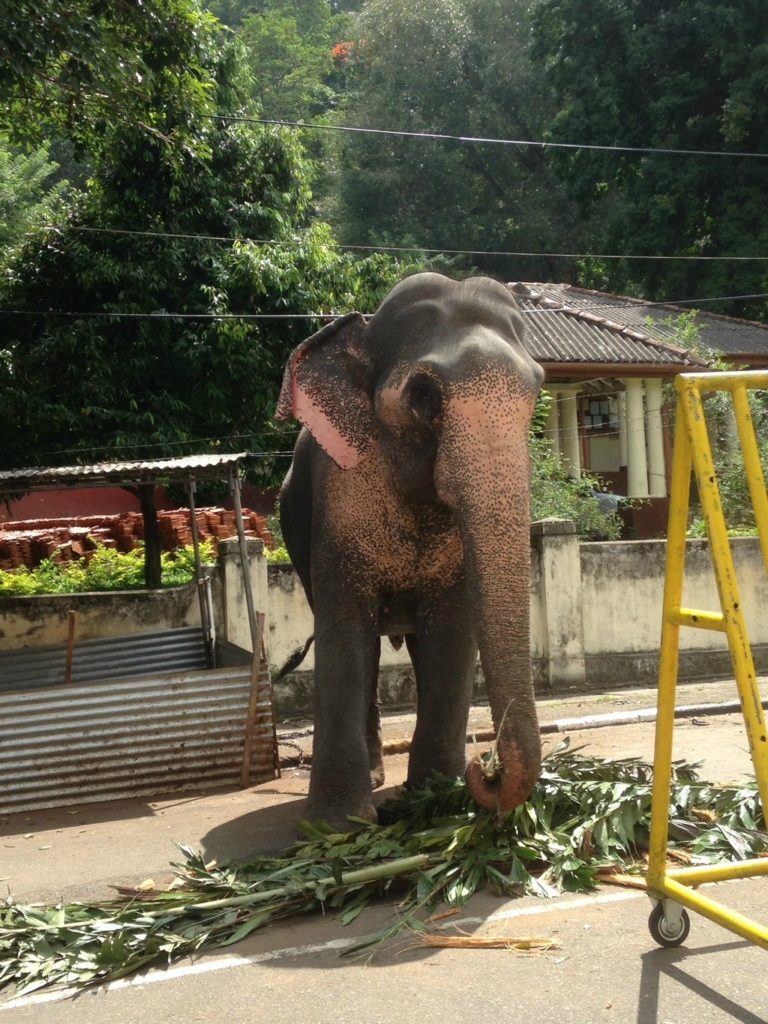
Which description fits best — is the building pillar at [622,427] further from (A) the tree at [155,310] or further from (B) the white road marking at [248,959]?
(B) the white road marking at [248,959]

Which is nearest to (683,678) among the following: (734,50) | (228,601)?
(228,601)

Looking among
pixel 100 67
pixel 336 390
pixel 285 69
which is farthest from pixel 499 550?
pixel 285 69

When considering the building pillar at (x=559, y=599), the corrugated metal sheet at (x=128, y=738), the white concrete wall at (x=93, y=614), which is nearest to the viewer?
the corrugated metal sheet at (x=128, y=738)

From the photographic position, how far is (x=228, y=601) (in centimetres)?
1011

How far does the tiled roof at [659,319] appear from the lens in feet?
82.1

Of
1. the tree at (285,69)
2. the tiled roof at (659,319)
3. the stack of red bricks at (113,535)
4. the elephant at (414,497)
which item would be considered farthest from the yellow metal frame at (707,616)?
the tree at (285,69)

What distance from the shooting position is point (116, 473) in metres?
8.09

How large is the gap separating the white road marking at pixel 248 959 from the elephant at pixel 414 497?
1.06 meters

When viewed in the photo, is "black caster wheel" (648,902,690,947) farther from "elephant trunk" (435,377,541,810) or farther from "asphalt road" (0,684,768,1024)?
"elephant trunk" (435,377,541,810)

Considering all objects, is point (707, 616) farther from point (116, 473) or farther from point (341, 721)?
point (116, 473)

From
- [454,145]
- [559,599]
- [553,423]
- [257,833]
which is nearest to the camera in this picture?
[257,833]

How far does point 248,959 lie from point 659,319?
24577mm

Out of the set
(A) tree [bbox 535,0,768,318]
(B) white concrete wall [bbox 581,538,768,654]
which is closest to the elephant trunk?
(B) white concrete wall [bbox 581,538,768,654]

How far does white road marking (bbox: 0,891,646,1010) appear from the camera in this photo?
3.97 metres
